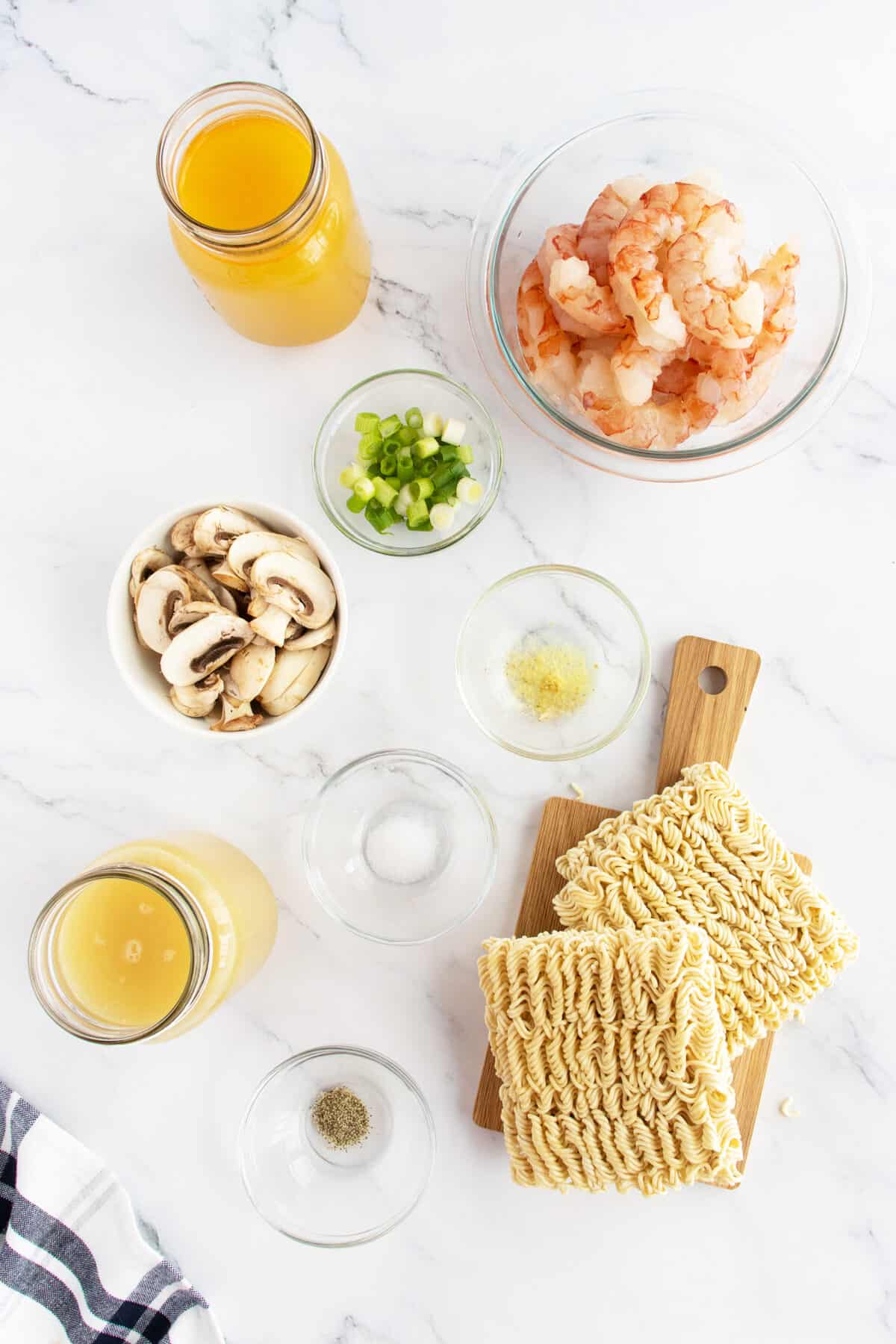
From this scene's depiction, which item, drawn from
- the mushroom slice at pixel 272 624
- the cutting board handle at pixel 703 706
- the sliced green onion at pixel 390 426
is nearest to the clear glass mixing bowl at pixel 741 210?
the sliced green onion at pixel 390 426

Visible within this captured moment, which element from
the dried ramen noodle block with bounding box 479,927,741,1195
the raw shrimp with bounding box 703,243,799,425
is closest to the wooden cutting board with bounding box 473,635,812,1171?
the dried ramen noodle block with bounding box 479,927,741,1195

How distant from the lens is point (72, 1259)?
1.61 metres

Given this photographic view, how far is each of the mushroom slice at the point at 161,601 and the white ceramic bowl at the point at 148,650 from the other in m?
0.03

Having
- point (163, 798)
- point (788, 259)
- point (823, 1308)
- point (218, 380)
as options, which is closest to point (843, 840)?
point (823, 1308)

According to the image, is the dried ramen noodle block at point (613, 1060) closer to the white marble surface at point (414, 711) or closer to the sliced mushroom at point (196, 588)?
the white marble surface at point (414, 711)

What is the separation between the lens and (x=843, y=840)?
5.33 feet

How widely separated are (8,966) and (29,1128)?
0.27 m

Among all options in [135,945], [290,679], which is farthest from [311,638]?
[135,945]

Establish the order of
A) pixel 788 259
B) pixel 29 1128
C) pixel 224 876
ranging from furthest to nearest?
1. pixel 29 1128
2. pixel 224 876
3. pixel 788 259

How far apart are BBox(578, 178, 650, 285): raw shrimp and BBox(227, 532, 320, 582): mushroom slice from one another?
59 cm

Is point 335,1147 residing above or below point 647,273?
below

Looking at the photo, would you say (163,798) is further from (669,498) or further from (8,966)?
(669,498)

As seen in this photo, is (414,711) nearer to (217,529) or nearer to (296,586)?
(296,586)

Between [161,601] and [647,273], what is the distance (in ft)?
2.69
